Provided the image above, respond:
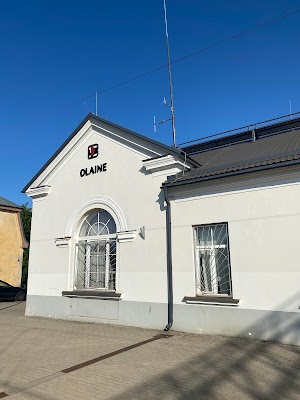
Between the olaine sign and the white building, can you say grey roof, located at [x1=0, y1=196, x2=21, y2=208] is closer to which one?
the white building

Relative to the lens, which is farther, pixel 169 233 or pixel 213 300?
pixel 169 233

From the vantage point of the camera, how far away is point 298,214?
7.43m

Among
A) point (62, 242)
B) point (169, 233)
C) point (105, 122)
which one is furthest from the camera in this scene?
point (62, 242)

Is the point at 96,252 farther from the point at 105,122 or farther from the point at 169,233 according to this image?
the point at 105,122

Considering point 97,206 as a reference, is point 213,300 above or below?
below

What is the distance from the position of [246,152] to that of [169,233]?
3.84 m

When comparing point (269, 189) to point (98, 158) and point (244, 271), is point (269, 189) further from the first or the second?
point (98, 158)

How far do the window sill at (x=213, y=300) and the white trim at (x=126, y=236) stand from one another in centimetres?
234

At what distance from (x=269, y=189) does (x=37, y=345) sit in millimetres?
6390

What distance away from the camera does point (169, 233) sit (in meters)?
9.17

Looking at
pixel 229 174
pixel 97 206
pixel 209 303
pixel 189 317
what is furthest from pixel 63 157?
pixel 209 303

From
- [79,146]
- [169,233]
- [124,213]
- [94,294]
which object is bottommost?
[94,294]

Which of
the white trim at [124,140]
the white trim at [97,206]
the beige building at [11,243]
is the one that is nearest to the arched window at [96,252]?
the white trim at [97,206]

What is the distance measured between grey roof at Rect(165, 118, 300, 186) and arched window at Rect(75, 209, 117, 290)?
289 centimetres
